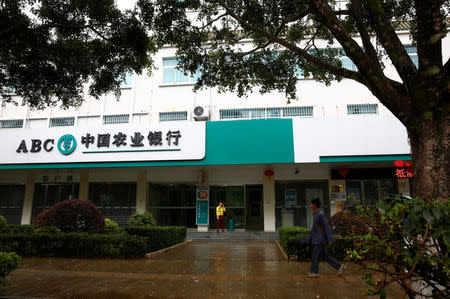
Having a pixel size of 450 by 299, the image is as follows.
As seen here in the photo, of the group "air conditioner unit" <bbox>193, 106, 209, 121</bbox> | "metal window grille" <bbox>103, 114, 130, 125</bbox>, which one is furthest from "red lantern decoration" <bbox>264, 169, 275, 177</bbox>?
"metal window grille" <bbox>103, 114, 130, 125</bbox>

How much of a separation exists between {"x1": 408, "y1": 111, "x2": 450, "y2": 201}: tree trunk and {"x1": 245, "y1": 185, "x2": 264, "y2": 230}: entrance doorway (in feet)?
38.7

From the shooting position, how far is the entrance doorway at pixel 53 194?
17.2 metres

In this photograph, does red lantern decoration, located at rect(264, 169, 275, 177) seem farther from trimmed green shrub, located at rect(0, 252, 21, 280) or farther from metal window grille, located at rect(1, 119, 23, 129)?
metal window grille, located at rect(1, 119, 23, 129)

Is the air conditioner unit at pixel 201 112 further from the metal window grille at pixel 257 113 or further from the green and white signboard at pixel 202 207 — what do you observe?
the green and white signboard at pixel 202 207

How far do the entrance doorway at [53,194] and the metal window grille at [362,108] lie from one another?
50.0 ft

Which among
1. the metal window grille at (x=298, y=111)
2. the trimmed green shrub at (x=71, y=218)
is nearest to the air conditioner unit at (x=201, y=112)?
the metal window grille at (x=298, y=111)

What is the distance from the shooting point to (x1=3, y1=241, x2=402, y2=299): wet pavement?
16.6 feet

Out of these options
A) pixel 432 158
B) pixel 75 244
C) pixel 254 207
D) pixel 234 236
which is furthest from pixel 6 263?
pixel 254 207

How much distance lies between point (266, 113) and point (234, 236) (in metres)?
6.46

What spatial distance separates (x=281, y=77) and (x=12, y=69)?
25.0 ft

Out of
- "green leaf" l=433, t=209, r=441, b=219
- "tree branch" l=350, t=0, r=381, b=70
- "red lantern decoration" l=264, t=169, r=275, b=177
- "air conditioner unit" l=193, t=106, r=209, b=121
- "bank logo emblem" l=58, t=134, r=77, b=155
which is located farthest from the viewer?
"air conditioner unit" l=193, t=106, r=209, b=121

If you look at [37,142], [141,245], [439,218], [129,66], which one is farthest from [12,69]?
[439,218]

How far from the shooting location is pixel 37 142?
14.7 metres

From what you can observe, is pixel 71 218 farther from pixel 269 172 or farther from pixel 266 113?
pixel 266 113
